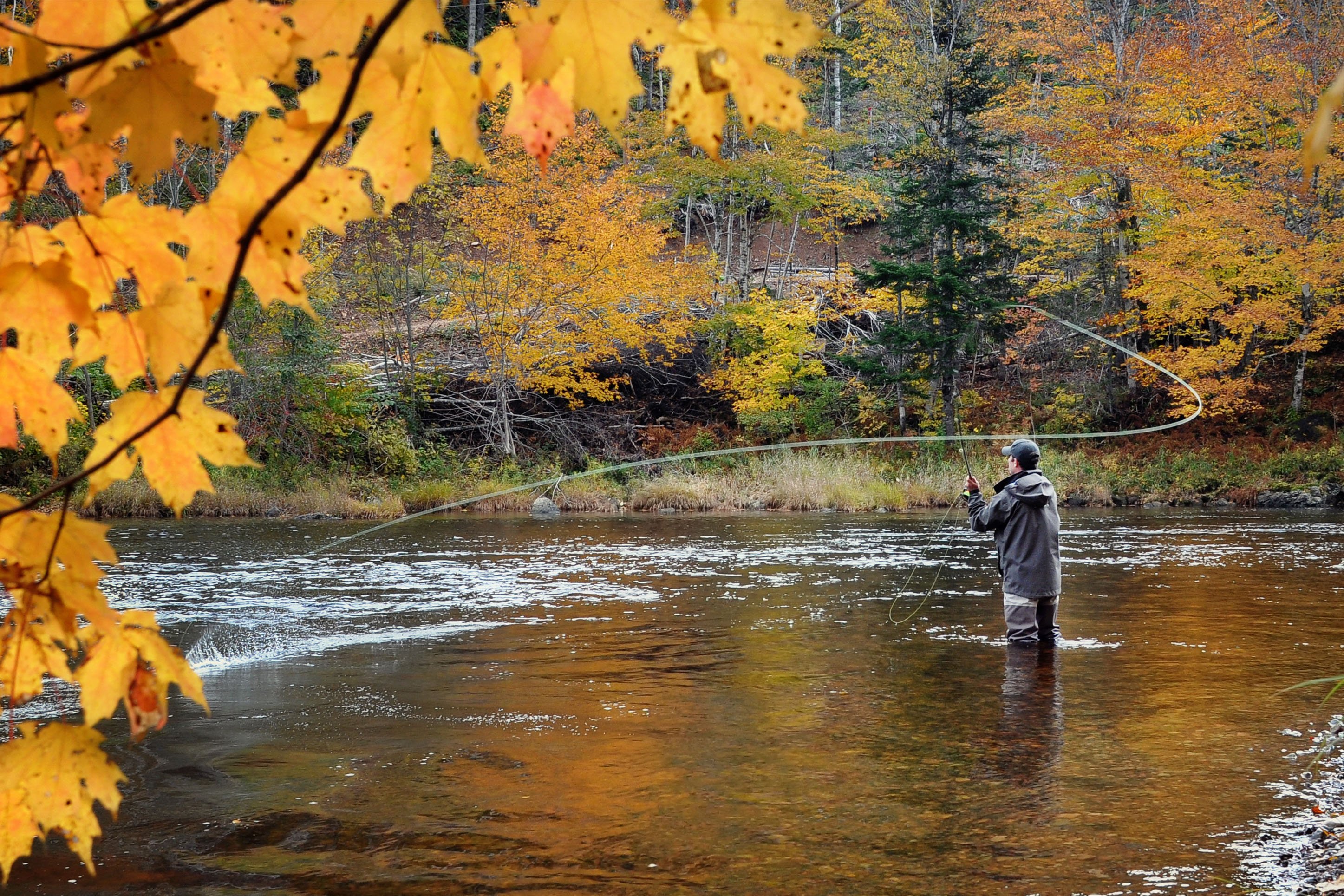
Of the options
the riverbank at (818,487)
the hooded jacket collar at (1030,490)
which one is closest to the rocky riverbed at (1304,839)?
the hooded jacket collar at (1030,490)

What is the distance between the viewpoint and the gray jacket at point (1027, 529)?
8883 millimetres

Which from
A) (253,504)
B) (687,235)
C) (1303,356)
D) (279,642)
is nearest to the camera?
(279,642)

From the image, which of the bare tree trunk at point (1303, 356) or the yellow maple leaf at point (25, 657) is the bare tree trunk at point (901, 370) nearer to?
the bare tree trunk at point (1303, 356)

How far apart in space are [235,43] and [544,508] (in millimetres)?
25272

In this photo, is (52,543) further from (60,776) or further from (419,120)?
(419,120)

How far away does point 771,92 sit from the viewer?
3.96 ft

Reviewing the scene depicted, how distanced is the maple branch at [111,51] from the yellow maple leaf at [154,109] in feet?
0.23

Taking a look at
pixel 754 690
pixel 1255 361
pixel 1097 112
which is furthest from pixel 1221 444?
pixel 754 690

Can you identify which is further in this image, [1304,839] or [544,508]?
[544,508]

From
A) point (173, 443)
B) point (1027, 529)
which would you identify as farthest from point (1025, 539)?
point (173, 443)

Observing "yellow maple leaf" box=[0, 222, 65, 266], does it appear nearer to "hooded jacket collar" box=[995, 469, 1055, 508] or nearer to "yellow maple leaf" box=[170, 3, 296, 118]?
"yellow maple leaf" box=[170, 3, 296, 118]

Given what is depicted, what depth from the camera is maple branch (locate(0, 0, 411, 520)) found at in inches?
39.2

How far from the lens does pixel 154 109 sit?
1.15 meters

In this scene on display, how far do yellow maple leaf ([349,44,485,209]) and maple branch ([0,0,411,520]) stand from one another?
38 millimetres
